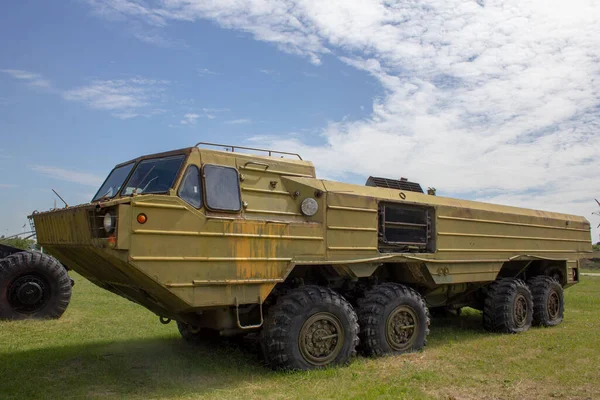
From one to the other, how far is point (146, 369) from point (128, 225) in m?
2.22

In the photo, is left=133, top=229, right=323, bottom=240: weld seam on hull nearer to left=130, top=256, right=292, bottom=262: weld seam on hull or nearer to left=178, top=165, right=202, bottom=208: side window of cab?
left=130, top=256, right=292, bottom=262: weld seam on hull

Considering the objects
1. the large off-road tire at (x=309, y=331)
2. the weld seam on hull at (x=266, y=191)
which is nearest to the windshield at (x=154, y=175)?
the weld seam on hull at (x=266, y=191)

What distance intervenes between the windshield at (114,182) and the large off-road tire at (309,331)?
2638 mm

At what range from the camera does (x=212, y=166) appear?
6.62 metres

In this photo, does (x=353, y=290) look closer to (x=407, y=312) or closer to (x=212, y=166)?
(x=407, y=312)

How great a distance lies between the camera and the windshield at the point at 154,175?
645 centimetres

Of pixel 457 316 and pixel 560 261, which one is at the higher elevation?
pixel 560 261

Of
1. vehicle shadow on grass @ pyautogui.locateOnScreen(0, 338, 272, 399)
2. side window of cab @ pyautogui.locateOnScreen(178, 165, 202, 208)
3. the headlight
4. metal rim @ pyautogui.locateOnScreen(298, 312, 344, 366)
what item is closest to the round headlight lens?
metal rim @ pyautogui.locateOnScreen(298, 312, 344, 366)

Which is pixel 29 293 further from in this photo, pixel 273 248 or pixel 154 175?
pixel 273 248

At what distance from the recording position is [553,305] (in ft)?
37.0

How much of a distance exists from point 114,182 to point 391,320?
433 cm

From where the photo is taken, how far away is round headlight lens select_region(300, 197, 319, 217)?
7172 millimetres

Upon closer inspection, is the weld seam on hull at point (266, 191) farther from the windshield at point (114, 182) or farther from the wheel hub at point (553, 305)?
the wheel hub at point (553, 305)

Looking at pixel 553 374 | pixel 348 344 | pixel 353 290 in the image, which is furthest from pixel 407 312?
pixel 553 374
